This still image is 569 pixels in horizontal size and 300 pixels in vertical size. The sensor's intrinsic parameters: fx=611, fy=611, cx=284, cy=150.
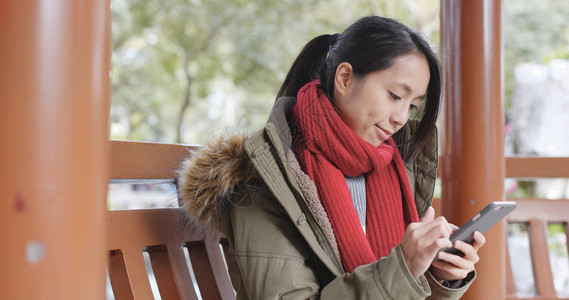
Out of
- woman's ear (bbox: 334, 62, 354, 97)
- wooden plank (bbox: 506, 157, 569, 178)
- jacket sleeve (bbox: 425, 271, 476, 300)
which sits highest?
woman's ear (bbox: 334, 62, 354, 97)

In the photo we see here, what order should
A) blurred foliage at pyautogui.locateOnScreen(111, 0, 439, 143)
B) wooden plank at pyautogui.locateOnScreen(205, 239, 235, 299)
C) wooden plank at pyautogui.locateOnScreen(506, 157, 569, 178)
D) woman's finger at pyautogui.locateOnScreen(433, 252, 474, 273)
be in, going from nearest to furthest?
woman's finger at pyautogui.locateOnScreen(433, 252, 474, 273)
wooden plank at pyautogui.locateOnScreen(205, 239, 235, 299)
wooden plank at pyautogui.locateOnScreen(506, 157, 569, 178)
blurred foliage at pyautogui.locateOnScreen(111, 0, 439, 143)

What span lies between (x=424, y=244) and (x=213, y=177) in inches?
24.2

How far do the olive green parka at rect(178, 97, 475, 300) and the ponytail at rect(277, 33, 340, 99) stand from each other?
27 centimetres

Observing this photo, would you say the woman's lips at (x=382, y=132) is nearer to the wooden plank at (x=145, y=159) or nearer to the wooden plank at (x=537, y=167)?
the wooden plank at (x=145, y=159)

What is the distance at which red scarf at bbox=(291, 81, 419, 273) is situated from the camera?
1788 mm

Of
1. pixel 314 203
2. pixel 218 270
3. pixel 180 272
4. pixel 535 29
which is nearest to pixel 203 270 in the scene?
pixel 218 270

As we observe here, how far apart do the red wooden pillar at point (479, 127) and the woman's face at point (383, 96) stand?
2.35 feet

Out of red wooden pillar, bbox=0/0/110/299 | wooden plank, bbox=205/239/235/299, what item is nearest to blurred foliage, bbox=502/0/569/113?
wooden plank, bbox=205/239/235/299

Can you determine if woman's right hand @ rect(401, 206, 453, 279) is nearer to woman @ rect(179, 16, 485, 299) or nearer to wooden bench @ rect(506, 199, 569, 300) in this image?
woman @ rect(179, 16, 485, 299)

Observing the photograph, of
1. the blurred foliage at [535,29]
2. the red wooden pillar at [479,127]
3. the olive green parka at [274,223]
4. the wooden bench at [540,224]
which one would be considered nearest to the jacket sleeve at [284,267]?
the olive green parka at [274,223]

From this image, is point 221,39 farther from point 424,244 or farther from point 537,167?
point 424,244

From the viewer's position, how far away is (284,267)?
5.38ft

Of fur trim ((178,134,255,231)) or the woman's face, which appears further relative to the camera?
the woman's face

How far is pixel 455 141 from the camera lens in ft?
8.53
